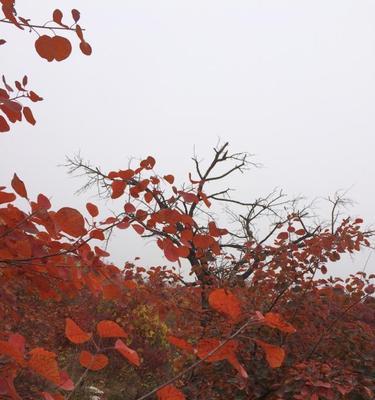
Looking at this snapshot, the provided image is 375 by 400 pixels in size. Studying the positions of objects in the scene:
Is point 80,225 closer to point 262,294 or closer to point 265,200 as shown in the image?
point 262,294

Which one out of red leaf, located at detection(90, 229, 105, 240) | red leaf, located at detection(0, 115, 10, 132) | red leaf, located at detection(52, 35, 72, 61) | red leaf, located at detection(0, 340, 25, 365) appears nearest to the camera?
red leaf, located at detection(0, 340, 25, 365)

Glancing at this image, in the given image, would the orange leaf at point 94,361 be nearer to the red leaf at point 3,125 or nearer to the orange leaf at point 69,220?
the orange leaf at point 69,220

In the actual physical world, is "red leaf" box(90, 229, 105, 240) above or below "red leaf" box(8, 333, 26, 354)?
above

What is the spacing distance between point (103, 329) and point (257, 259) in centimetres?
349

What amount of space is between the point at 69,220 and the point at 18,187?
0.17 meters

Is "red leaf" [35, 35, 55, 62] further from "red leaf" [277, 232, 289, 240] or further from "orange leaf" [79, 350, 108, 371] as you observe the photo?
"red leaf" [277, 232, 289, 240]

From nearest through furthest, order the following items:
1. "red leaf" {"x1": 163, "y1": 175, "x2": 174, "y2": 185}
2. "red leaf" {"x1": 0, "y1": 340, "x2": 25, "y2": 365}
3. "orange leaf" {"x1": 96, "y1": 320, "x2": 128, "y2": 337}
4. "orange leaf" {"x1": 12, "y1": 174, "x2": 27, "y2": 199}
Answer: "red leaf" {"x1": 0, "y1": 340, "x2": 25, "y2": 365}
"orange leaf" {"x1": 96, "y1": 320, "x2": 128, "y2": 337}
"orange leaf" {"x1": 12, "y1": 174, "x2": 27, "y2": 199}
"red leaf" {"x1": 163, "y1": 175, "x2": 174, "y2": 185}

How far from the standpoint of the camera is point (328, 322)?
10.9 feet

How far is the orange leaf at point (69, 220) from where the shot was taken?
3.51 feet

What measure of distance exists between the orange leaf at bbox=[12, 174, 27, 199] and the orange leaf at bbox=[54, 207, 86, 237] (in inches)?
4.7

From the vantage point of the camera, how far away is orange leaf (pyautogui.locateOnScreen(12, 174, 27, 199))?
1061 mm

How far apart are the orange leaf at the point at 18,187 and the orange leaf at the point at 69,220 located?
0.39 ft

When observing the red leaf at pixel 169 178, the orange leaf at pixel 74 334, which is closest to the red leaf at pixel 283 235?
the red leaf at pixel 169 178

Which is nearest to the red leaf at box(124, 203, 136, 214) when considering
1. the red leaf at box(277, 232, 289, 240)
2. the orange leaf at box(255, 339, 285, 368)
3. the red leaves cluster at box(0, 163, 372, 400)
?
the red leaves cluster at box(0, 163, 372, 400)
